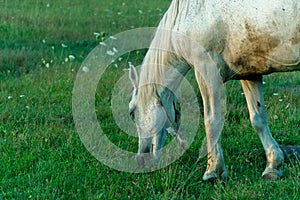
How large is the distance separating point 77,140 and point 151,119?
1.10 meters

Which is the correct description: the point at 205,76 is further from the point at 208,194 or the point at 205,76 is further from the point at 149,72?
the point at 208,194

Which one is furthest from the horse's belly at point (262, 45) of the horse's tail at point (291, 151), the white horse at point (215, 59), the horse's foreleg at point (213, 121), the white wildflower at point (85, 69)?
the white wildflower at point (85, 69)

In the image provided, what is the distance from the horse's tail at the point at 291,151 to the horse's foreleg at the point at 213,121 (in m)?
0.81

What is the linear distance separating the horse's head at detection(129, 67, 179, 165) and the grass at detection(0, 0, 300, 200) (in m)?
0.22

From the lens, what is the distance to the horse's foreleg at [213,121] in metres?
4.89

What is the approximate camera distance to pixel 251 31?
4.68 m

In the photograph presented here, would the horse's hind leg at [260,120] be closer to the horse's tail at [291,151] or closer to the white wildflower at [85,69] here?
the horse's tail at [291,151]

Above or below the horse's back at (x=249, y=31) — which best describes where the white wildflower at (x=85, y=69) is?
below

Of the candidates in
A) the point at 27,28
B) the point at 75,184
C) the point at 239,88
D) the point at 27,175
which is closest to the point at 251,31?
the point at 75,184

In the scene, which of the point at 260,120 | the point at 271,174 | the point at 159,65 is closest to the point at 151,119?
the point at 159,65

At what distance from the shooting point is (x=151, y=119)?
16.8 feet

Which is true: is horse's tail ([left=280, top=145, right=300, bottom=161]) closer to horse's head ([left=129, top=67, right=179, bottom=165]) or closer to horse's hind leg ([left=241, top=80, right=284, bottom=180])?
horse's hind leg ([left=241, top=80, right=284, bottom=180])

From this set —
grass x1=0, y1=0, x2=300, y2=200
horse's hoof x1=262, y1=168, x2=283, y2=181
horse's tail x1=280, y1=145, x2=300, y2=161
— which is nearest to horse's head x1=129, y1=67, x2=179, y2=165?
grass x1=0, y1=0, x2=300, y2=200

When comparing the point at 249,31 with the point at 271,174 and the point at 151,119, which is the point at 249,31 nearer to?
the point at 151,119
